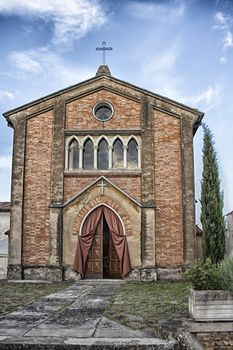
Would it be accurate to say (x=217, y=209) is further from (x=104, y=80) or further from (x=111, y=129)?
(x=104, y=80)

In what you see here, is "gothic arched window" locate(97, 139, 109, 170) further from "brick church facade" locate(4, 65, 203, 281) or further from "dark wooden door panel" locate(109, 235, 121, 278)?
"dark wooden door panel" locate(109, 235, 121, 278)

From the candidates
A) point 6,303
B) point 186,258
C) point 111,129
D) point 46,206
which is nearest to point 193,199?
point 186,258

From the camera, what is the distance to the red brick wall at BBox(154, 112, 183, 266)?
57.2ft

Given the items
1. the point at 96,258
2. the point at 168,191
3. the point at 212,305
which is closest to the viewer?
the point at 212,305

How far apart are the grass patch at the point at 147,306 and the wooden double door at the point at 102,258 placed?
3.74 m

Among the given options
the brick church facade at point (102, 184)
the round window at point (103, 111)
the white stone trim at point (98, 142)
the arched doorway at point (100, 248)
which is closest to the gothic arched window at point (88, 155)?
the brick church facade at point (102, 184)

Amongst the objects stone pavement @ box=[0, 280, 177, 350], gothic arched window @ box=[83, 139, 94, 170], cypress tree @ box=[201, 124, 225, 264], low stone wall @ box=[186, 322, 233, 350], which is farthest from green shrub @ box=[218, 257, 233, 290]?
gothic arched window @ box=[83, 139, 94, 170]

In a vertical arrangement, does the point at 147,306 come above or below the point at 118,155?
below

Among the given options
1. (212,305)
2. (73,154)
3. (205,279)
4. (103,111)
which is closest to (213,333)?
(212,305)

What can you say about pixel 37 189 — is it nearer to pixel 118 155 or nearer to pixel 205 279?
pixel 118 155

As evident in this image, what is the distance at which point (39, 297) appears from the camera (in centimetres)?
1202

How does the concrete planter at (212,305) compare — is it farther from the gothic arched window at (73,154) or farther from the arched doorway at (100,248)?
the gothic arched window at (73,154)

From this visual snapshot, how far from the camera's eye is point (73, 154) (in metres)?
18.9

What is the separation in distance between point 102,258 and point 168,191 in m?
4.19
